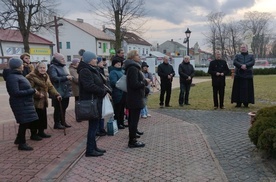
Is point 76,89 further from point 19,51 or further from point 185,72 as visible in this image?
point 19,51

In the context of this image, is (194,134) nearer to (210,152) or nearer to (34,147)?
(210,152)

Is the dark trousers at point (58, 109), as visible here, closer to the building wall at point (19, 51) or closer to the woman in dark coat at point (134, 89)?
the woman in dark coat at point (134, 89)

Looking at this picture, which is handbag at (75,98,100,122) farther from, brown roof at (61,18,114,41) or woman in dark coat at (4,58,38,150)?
brown roof at (61,18,114,41)

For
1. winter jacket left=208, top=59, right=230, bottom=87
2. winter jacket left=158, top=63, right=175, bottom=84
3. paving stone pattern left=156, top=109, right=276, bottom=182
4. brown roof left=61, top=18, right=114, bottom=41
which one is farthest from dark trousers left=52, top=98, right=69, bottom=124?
brown roof left=61, top=18, right=114, bottom=41

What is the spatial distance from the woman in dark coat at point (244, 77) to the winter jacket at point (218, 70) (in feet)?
1.22

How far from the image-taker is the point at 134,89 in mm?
5844

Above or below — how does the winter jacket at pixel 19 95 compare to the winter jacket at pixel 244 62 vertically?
below

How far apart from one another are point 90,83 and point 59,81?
2439mm

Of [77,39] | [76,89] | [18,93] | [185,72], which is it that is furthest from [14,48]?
[18,93]

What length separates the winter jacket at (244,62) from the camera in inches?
384

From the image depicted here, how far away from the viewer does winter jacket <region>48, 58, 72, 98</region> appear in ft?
24.2

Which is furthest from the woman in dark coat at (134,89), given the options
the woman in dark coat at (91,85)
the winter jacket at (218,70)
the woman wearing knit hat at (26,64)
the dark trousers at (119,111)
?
the winter jacket at (218,70)

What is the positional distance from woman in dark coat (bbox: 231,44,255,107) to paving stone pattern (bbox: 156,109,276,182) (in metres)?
0.79

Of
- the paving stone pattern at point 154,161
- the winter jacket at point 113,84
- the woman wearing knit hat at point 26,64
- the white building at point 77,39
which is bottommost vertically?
the paving stone pattern at point 154,161
